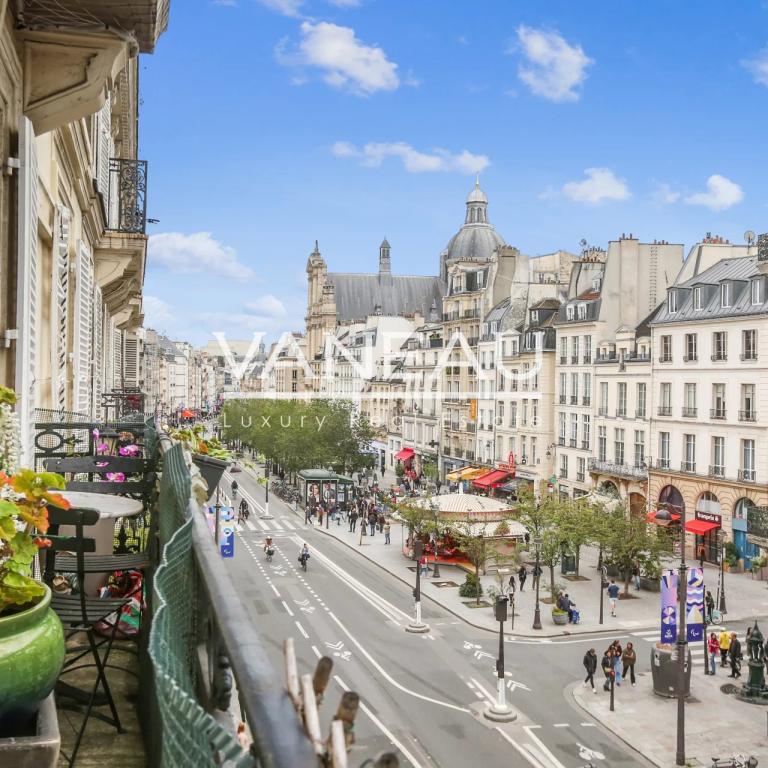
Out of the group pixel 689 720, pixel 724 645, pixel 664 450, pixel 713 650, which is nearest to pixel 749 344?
pixel 664 450

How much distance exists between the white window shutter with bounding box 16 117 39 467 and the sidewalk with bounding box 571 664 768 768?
15.4m

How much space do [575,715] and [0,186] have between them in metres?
18.0

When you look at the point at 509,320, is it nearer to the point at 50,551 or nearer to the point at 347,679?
the point at 347,679

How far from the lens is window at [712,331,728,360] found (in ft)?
126

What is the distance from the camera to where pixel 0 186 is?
6520 mm

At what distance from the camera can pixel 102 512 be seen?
547cm

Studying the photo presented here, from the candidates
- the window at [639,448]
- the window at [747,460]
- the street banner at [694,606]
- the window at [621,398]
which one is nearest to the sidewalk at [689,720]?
the street banner at [694,606]

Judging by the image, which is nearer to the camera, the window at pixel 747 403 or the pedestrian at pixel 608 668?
the pedestrian at pixel 608 668

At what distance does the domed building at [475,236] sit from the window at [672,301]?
57.6m

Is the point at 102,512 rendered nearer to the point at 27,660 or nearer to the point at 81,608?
the point at 81,608

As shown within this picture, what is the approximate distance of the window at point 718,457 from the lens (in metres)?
38.3

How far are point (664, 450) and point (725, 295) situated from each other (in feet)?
26.8

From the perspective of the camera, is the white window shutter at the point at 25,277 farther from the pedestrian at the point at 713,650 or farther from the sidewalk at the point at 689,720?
the pedestrian at the point at 713,650

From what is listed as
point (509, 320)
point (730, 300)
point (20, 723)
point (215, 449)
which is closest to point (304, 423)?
point (509, 320)
